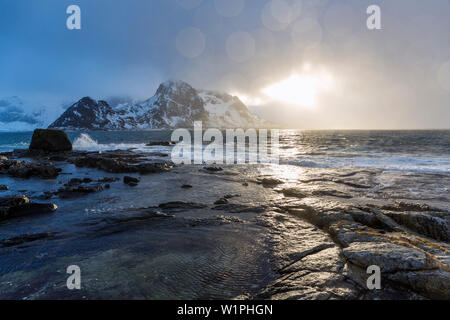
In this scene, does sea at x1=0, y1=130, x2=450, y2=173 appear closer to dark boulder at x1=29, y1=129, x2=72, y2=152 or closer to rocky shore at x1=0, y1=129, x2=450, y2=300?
dark boulder at x1=29, y1=129, x2=72, y2=152

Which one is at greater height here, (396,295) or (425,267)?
(425,267)

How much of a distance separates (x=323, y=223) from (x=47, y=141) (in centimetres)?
4331

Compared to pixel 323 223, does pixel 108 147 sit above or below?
above

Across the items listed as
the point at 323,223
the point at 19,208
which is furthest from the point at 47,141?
the point at 323,223

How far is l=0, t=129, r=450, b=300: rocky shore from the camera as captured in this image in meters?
4.42

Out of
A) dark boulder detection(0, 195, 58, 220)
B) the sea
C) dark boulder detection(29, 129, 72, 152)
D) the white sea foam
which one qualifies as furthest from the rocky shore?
the white sea foam

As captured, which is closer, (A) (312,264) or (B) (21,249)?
(A) (312,264)

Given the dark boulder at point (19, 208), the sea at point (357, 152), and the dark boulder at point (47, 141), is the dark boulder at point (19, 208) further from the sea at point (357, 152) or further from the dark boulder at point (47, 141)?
the dark boulder at point (47, 141)

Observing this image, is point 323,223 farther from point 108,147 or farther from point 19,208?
point 108,147

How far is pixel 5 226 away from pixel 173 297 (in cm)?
802

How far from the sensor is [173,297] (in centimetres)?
433

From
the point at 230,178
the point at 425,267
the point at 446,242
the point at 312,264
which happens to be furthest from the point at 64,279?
the point at 230,178

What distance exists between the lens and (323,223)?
8.10m
